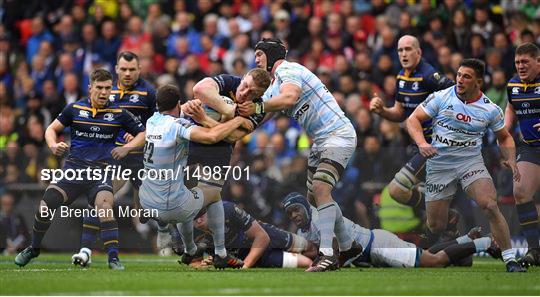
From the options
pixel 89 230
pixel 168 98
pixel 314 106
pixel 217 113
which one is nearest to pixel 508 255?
pixel 314 106

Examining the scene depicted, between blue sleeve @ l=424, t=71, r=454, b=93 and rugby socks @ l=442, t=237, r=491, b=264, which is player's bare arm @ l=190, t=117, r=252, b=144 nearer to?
rugby socks @ l=442, t=237, r=491, b=264

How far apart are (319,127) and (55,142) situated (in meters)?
2.89

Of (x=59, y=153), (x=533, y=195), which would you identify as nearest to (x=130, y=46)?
(x=59, y=153)

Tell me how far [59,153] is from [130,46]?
29.4 ft

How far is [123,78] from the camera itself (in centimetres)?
1432

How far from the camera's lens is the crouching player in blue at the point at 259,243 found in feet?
43.2

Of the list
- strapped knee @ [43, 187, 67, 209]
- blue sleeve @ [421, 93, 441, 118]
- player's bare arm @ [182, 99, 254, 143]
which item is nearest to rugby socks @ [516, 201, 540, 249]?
blue sleeve @ [421, 93, 441, 118]

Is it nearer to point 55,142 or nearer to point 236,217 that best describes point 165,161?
point 236,217

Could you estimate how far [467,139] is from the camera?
12898mm

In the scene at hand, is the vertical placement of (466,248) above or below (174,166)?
below

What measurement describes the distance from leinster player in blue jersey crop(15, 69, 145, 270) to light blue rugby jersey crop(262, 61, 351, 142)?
68.7 inches

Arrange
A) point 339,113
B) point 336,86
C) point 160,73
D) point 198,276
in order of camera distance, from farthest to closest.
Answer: point 160,73 → point 336,86 → point 339,113 → point 198,276

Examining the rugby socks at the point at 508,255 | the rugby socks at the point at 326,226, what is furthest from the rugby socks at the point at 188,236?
the rugby socks at the point at 508,255

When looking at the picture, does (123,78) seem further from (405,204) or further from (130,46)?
(130,46)
